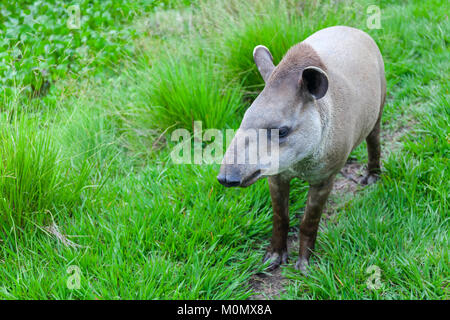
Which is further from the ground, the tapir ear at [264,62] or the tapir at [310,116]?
the tapir ear at [264,62]

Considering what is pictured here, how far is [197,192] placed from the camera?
387 centimetres

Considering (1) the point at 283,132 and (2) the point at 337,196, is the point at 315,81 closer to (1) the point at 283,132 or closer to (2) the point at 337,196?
(1) the point at 283,132

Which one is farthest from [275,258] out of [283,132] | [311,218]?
[283,132]

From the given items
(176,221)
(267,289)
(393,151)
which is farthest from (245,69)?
(267,289)

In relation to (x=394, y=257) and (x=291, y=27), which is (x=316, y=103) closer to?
(x=394, y=257)

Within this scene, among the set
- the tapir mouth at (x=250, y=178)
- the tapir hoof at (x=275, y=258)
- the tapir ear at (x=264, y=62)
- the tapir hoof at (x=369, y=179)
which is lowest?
the tapir hoof at (x=275, y=258)

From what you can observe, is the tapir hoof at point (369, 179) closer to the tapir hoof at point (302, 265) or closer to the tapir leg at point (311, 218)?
the tapir leg at point (311, 218)

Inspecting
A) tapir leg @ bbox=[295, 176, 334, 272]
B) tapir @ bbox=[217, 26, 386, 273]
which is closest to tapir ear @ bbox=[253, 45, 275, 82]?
tapir @ bbox=[217, 26, 386, 273]

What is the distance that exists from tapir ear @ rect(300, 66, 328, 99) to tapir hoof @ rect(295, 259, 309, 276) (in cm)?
134

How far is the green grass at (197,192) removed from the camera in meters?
3.07

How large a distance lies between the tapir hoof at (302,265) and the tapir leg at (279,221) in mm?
130

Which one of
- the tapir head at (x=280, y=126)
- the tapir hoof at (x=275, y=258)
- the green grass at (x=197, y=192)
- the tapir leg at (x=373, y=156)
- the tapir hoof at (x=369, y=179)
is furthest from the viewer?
the tapir hoof at (x=369, y=179)

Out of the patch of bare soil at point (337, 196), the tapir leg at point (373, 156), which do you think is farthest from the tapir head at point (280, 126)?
the tapir leg at point (373, 156)

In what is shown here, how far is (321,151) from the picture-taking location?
295 centimetres
